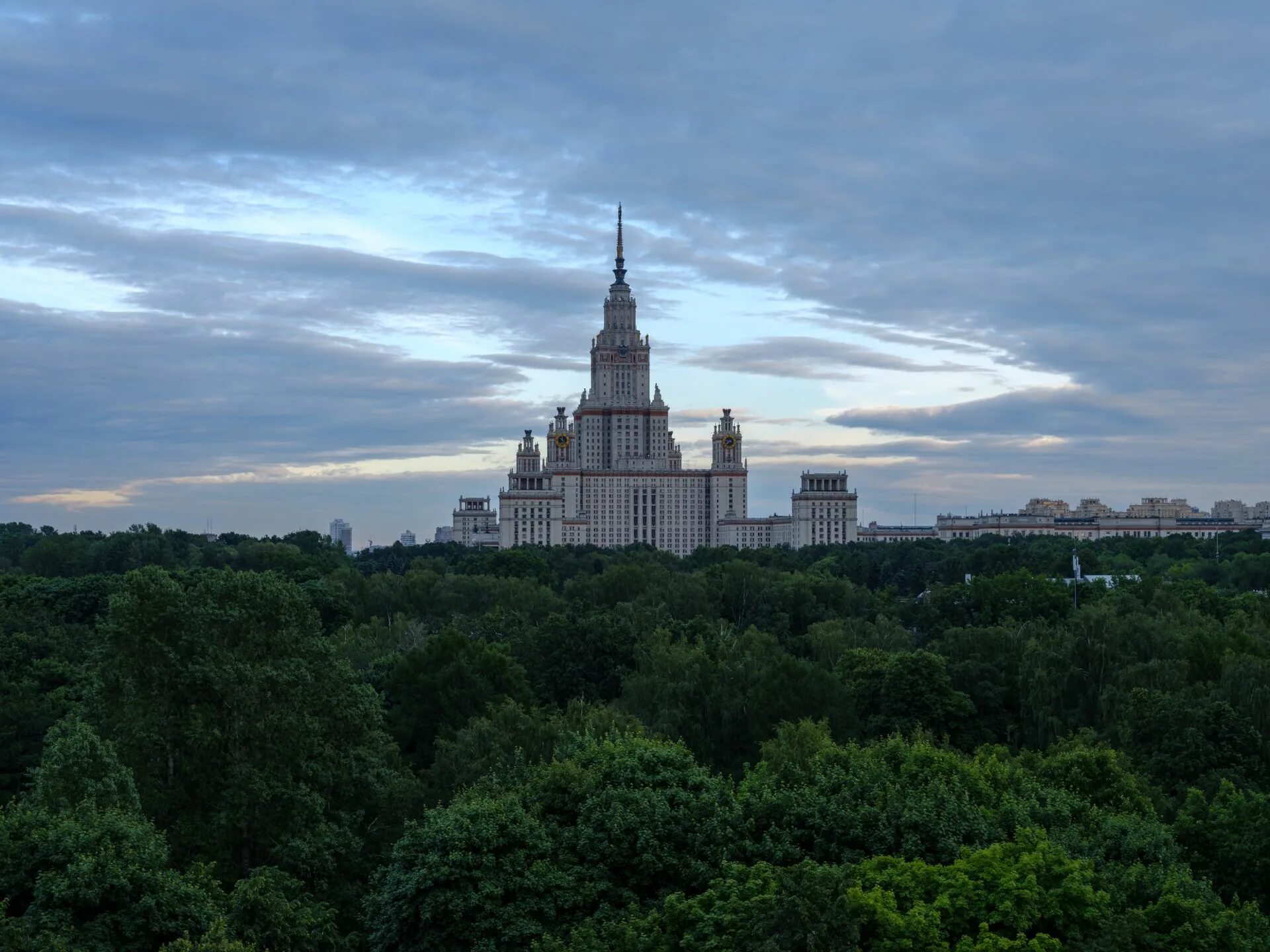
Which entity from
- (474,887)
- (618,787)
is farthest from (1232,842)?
(474,887)

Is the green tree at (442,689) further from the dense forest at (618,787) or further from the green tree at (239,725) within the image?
the green tree at (239,725)

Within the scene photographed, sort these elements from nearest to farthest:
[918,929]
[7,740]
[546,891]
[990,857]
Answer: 1. [918,929]
2. [990,857]
3. [546,891]
4. [7,740]

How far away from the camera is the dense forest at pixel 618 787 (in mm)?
30094

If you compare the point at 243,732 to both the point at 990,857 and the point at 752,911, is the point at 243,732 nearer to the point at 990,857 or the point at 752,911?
the point at 752,911

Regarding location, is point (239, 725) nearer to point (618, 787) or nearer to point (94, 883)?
point (618, 787)

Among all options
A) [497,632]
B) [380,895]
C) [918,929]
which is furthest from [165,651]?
[497,632]

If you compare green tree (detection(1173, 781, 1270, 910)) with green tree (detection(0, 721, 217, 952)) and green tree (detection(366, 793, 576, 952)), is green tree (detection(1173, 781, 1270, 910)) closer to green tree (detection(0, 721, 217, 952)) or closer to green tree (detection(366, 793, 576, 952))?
green tree (detection(366, 793, 576, 952))

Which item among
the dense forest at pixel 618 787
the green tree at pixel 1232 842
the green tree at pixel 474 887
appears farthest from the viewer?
the green tree at pixel 1232 842

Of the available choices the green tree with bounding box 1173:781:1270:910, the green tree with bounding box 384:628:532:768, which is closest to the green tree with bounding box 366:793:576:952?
the green tree with bounding box 1173:781:1270:910

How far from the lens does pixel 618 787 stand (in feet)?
120

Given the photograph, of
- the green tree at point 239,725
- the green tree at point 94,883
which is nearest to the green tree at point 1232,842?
the green tree at point 239,725

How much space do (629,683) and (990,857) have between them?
36.1 m

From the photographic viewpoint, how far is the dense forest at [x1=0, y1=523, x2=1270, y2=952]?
30.1 metres

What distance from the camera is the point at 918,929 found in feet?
92.3
